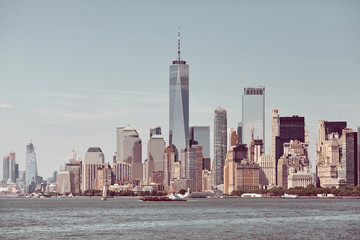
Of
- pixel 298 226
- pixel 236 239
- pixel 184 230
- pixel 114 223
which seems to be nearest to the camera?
pixel 236 239

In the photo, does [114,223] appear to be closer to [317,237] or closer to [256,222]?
[256,222]

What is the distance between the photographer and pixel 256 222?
132 meters

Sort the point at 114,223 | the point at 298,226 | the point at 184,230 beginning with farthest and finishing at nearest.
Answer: the point at 114,223
the point at 298,226
the point at 184,230

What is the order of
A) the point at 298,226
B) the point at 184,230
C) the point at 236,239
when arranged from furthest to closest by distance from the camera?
1. the point at 298,226
2. the point at 184,230
3. the point at 236,239

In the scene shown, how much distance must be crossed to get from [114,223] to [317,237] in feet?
136

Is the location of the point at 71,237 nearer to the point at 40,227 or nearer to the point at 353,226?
the point at 40,227

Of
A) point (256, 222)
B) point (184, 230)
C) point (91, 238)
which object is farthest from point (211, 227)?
point (91, 238)

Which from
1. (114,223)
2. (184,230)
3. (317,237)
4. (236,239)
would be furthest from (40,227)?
(317,237)

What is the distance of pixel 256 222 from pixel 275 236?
30521 millimetres

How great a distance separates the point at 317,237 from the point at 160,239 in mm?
20448

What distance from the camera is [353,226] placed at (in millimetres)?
120250

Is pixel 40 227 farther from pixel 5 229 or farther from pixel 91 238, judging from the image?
pixel 91 238

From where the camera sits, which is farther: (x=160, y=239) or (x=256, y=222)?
(x=256, y=222)

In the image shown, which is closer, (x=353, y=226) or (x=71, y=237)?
(x=71, y=237)
